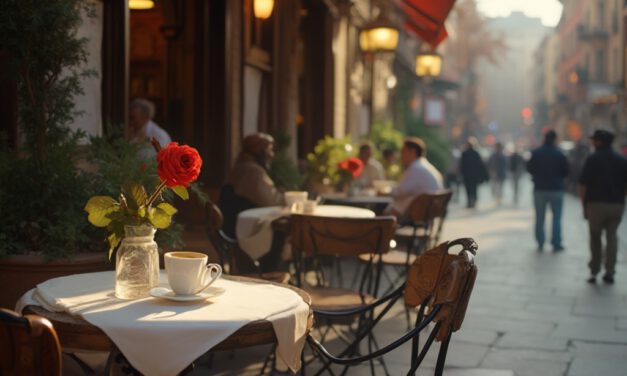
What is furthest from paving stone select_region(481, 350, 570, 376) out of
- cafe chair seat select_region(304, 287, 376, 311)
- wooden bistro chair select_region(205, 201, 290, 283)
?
wooden bistro chair select_region(205, 201, 290, 283)

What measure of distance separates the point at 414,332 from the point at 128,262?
3.67ft

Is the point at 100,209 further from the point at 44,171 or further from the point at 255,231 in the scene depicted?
the point at 255,231

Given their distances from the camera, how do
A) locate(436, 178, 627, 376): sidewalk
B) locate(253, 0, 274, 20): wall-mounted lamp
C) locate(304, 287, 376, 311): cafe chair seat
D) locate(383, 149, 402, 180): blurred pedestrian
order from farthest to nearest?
locate(383, 149, 402, 180): blurred pedestrian → locate(253, 0, 274, 20): wall-mounted lamp → locate(436, 178, 627, 376): sidewalk → locate(304, 287, 376, 311): cafe chair seat

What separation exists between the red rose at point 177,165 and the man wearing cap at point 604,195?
7.17 m

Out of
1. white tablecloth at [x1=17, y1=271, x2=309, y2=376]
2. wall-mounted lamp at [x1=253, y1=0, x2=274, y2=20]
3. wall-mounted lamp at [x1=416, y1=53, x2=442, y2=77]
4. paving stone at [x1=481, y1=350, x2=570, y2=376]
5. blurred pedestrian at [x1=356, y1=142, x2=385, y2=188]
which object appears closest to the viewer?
white tablecloth at [x1=17, y1=271, x2=309, y2=376]

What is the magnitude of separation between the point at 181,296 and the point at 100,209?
0.45m

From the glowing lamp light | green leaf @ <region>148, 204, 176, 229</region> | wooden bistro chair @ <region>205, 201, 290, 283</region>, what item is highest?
the glowing lamp light

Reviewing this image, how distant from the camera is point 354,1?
50.2ft

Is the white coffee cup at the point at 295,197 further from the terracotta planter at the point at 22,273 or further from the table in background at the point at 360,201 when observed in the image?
the terracotta planter at the point at 22,273

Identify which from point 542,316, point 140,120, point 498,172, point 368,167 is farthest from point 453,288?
point 498,172

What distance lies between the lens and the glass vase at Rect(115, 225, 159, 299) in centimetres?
312

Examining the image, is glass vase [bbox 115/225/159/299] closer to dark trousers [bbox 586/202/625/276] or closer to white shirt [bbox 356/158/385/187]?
dark trousers [bbox 586/202/625/276]

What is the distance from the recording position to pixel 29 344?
2.27 meters

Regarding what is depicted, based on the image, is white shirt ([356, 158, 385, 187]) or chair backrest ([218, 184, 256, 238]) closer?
chair backrest ([218, 184, 256, 238])
